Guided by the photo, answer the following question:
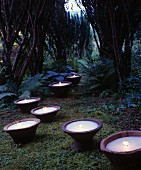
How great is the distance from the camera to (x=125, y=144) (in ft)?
4.82

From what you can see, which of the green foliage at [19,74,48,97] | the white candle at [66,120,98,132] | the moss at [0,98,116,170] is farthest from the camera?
the green foliage at [19,74,48,97]

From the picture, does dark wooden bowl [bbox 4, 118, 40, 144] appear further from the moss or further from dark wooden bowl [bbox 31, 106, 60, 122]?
dark wooden bowl [bbox 31, 106, 60, 122]

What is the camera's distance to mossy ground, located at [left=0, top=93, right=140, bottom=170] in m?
1.73

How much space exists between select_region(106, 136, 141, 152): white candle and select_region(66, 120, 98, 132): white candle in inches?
16.5

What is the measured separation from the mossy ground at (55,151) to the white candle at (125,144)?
208mm

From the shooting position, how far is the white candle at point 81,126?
1.96 meters

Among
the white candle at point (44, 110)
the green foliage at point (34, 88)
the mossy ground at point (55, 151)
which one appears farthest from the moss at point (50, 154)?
the green foliage at point (34, 88)

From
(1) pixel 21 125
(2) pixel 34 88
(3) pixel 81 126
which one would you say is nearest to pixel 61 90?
(2) pixel 34 88

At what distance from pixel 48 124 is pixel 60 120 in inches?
7.4

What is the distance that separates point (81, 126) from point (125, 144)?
558 mm

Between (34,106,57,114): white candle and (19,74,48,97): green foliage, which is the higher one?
(19,74,48,97): green foliage

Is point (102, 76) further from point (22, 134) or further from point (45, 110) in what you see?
point (22, 134)

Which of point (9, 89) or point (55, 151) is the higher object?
point (9, 89)

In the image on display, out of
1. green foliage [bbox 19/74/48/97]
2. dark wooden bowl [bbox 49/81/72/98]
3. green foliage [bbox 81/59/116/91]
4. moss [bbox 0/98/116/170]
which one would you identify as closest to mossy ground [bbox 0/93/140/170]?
moss [bbox 0/98/116/170]
